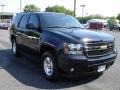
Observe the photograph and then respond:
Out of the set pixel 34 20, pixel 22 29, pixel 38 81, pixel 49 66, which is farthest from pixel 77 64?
pixel 22 29

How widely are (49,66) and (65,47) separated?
0.97 metres

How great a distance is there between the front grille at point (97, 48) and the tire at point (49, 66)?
92cm

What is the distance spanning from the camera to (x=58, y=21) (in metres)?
8.36

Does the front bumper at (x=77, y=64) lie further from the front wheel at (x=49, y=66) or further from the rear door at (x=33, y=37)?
the rear door at (x=33, y=37)

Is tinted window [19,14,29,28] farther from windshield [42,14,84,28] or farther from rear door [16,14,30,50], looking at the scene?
windshield [42,14,84,28]

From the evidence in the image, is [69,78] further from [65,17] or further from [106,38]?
[65,17]

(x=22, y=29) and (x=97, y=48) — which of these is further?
(x=22, y=29)

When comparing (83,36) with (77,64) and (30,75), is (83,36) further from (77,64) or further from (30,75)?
(30,75)

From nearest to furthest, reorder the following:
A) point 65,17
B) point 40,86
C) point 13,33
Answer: point 40,86
point 65,17
point 13,33

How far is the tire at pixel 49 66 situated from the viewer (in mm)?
6938

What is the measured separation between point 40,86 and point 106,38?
2172mm

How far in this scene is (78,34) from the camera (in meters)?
7.05

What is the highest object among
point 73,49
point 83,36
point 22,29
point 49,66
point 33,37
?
point 22,29

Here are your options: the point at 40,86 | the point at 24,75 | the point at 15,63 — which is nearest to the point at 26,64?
the point at 15,63
